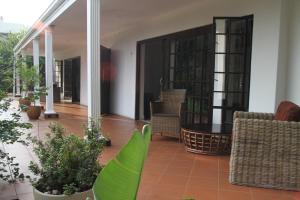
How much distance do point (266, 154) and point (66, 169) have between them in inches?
78.5

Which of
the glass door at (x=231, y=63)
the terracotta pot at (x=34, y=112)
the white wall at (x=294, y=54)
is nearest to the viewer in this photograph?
the white wall at (x=294, y=54)

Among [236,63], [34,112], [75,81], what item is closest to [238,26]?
[236,63]

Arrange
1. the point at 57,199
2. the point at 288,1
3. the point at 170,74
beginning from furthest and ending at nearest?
1. the point at 170,74
2. the point at 288,1
3. the point at 57,199

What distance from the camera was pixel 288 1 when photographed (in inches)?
159

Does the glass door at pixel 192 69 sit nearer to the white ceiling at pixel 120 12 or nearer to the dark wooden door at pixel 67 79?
the white ceiling at pixel 120 12

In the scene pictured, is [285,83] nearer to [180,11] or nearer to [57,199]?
[180,11]

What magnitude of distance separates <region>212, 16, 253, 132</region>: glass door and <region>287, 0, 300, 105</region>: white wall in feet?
2.09

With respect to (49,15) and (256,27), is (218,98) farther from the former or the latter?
(49,15)

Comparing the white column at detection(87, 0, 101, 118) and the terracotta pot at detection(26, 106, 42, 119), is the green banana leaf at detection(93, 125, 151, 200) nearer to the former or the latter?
the white column at detection(87, 0, 101, 118)

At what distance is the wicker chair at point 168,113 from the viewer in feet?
16.8

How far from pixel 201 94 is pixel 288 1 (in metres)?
2.25

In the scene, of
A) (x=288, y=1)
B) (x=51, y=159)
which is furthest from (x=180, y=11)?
(x=51, y=159)

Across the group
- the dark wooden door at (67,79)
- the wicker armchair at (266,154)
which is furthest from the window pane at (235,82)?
the dark wooden door at (67,79)

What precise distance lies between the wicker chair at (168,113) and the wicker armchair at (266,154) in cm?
205
